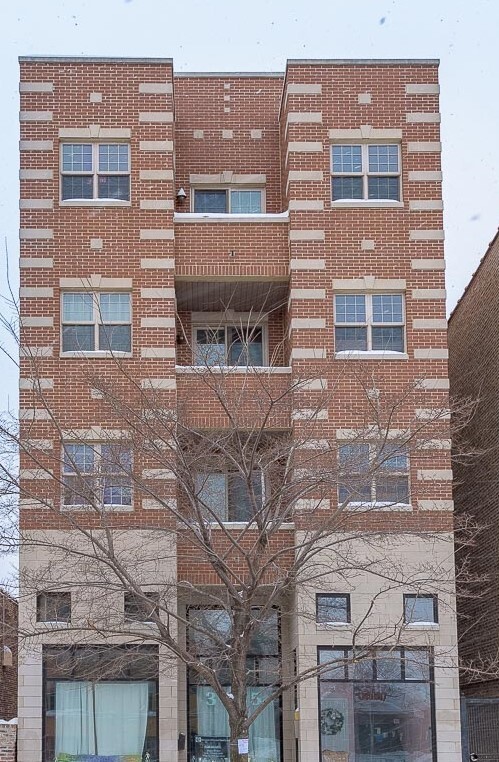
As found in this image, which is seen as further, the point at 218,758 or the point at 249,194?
the point at 249,194

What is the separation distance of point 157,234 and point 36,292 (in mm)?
2969

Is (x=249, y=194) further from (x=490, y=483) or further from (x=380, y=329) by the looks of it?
(x=490, y=483)

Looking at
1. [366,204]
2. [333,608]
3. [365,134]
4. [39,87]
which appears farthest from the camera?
[39,87]

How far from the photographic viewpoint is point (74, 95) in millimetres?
30703

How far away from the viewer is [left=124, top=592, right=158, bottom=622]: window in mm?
23128

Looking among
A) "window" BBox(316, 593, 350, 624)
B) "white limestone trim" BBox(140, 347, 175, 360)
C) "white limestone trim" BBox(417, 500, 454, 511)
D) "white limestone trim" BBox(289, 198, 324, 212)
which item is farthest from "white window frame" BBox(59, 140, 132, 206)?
"window" BBox(316, 593, 350, 624)

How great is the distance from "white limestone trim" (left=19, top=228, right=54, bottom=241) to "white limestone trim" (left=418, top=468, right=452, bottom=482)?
31.6 feet

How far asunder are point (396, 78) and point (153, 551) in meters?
12.0

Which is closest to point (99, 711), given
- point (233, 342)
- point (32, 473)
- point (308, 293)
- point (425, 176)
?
point (32, 473)

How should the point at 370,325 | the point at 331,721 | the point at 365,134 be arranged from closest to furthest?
the point at 331,721 → the point at 370,325 → the point at 365,134

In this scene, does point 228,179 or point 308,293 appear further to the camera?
point 228,179

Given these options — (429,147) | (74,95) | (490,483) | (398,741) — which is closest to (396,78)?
(429,147)

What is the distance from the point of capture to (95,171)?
30.5m

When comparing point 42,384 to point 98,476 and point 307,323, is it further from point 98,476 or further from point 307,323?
point 307,323
